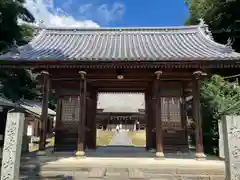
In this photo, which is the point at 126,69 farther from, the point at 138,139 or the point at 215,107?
the point at 138,139

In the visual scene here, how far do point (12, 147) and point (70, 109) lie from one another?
13.7 ft

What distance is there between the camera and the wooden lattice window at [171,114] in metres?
8.99

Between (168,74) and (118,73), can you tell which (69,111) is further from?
(168,74)

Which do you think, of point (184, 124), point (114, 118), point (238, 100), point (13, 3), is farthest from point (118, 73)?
point (114, 118)

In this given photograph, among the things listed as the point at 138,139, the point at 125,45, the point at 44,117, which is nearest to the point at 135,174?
the point at 44,117

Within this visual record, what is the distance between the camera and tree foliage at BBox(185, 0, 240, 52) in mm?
18148

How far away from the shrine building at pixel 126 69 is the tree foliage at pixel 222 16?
9018mm

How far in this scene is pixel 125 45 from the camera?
1006 centimetres

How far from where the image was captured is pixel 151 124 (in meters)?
9.82

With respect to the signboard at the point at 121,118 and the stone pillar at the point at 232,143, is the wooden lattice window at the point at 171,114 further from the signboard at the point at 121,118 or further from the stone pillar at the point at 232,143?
the signboard at the point at 121,118

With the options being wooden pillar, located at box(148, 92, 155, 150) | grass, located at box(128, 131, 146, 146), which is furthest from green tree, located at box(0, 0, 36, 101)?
wooden pillar, located at box(148, 92, 155, 150)

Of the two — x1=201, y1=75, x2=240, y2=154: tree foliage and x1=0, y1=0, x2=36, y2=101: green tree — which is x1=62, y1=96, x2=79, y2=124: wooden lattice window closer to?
x1=201, y1=75, x2=240, y2=154: tree foliage

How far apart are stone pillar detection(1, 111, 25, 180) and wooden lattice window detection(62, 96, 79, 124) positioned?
3.95 meters

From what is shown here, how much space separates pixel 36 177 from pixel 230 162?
16.5 feet
